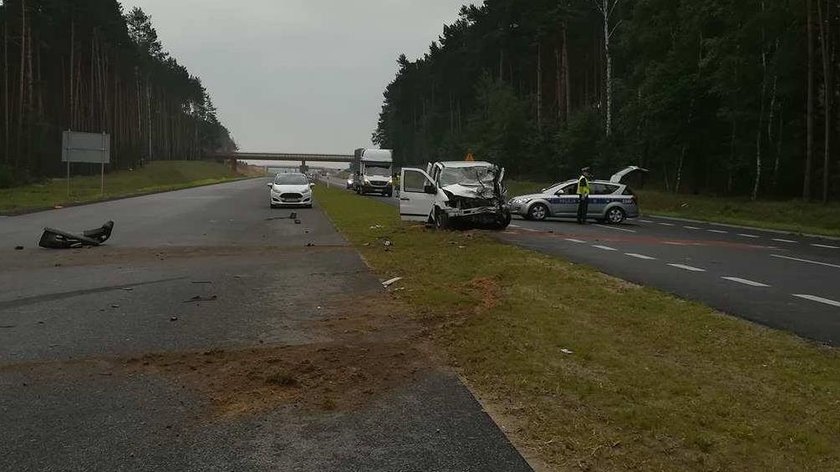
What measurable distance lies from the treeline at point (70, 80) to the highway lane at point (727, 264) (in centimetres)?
3461

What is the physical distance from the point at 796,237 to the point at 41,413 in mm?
21473

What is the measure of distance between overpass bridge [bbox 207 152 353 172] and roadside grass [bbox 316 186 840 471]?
137638 mm

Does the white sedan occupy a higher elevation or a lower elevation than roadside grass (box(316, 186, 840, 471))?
higher

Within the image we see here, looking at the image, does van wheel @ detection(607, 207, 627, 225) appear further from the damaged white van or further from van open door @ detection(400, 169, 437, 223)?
van open door @ detection(400, 169, 437, 223)

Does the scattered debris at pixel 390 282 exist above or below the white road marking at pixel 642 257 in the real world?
below

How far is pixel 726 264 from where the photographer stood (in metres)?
13.1

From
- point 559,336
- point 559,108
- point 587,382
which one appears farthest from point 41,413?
point 559,108

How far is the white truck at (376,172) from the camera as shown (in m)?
48.9

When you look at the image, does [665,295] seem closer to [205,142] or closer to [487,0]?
[487,0]

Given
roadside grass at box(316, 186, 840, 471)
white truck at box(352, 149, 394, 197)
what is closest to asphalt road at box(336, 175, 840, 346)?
roadside grass at box(316, 186, 840, 471)

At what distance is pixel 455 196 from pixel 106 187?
39313mm

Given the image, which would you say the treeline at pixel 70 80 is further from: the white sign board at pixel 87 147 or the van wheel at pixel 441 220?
the van wheel at pixel 441 220

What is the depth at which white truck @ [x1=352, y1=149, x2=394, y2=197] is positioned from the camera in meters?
48.9

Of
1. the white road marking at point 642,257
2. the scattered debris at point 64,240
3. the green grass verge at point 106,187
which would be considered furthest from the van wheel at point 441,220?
the green grass verge at point 106,187
